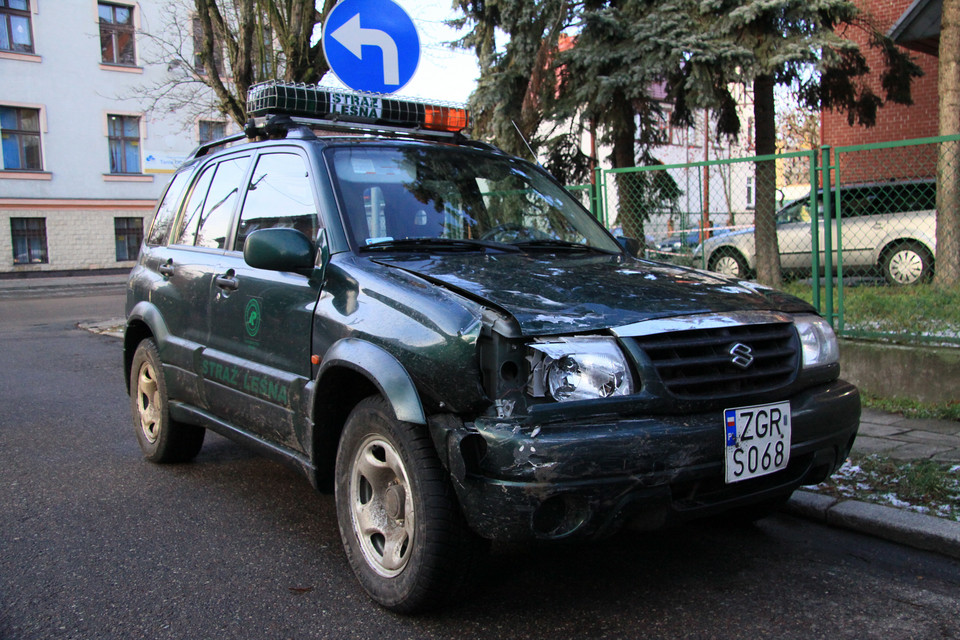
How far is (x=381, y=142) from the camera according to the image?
13.2 ft

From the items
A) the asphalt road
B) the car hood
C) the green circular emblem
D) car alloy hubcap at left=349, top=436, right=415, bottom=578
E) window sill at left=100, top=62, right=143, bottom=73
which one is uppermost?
window sill at left=100, top=62, right=143, bottom=73

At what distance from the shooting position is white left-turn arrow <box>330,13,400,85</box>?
583 centimetres

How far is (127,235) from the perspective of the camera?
31.8m

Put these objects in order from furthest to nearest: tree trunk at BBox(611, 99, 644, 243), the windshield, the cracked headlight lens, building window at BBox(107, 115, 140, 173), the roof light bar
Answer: building window at BBox(107, 115, 140, 173), tree trunk at BBox(611, 99, 644, 243), the roof light bar, the windshield, the cracked headlight lens

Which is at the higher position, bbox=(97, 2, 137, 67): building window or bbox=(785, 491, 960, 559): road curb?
bbox=(97, 2, 137, 67): building window

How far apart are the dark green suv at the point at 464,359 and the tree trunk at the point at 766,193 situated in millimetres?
5031

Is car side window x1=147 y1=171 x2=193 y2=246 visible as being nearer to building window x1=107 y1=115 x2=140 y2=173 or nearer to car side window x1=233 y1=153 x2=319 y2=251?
car side window x1=233 y1=153 x2=319 y2=251

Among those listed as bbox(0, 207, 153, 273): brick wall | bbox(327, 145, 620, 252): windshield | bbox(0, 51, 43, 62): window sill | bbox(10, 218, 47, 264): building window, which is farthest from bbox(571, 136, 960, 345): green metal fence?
bbox(0, 51, 43, 62): window sill

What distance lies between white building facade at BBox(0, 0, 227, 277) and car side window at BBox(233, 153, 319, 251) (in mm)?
26293

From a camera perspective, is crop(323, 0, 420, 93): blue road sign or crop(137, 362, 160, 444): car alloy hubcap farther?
crop(323, 0, 420, 93): blue road sign

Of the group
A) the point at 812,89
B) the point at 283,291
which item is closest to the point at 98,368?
the point at 283,291

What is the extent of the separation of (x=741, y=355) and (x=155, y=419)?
3629mm

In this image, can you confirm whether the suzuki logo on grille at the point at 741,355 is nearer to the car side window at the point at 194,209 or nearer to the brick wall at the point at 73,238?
the car side window at the point at 194,209

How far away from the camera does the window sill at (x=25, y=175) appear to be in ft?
93.9
